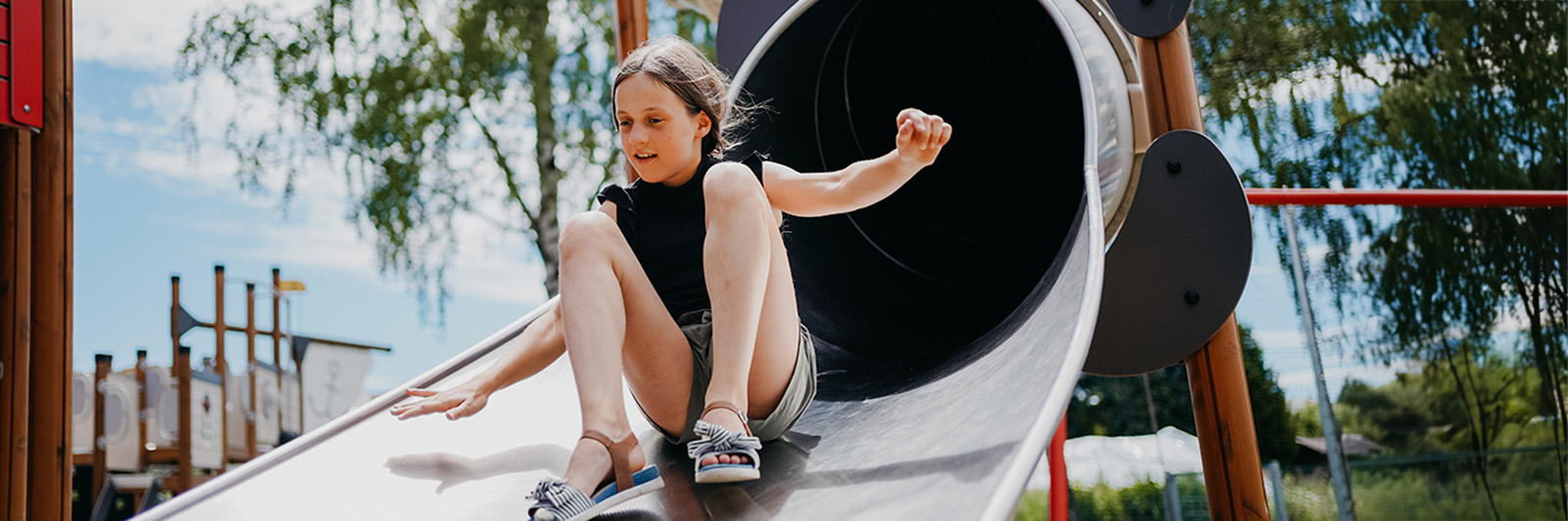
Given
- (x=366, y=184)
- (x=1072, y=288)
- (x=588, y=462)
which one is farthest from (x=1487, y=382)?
(x=366, y=184)

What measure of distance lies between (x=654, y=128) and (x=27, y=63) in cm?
154

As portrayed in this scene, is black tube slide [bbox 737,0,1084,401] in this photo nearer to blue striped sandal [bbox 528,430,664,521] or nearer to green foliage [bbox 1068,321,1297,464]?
blue striped sandal [bbox 528,430,664,521]

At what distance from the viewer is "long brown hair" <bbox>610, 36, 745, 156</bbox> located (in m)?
1.38

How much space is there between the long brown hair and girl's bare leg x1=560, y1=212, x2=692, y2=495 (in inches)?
8.3

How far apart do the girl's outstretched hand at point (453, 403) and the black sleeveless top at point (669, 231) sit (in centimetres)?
37

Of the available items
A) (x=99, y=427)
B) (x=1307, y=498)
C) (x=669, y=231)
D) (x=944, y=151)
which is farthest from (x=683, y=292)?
(x=99, y=427)

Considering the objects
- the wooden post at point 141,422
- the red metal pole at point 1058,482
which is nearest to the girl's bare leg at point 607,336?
the red metal pole at point 1058,482

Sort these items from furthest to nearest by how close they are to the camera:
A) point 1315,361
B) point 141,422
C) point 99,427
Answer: point 141,422, point 99,427, point 1315,361

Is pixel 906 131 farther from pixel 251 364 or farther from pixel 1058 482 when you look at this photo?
pixel 251 364

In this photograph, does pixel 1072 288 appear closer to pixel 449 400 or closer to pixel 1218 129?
pixel 449 400

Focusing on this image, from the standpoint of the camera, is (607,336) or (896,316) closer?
(607,336)

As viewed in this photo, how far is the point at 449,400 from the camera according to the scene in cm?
164

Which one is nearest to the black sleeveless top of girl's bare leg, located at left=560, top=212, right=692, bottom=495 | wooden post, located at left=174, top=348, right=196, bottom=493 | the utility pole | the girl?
the girl

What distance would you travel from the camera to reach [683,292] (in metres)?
1.48
